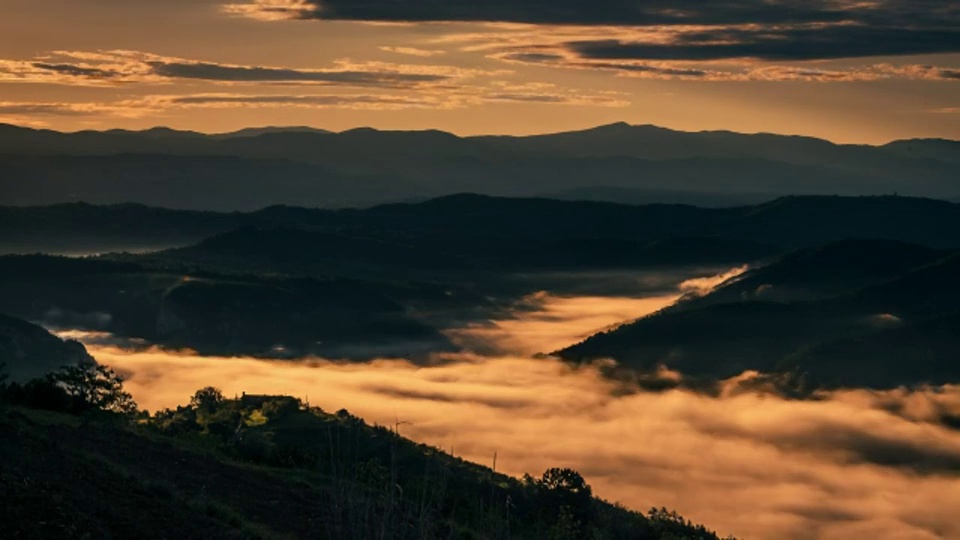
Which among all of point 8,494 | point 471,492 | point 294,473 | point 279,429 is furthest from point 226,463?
point 279,429

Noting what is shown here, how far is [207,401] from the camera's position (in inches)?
4732

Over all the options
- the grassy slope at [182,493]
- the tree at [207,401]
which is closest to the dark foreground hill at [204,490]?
the grassy slope at [182,493]

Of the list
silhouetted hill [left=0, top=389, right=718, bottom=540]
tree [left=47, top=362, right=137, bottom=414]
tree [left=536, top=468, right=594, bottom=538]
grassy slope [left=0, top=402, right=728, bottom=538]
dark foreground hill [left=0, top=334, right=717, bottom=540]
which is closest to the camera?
grassy slope [left=0, top=402, right=728, bottom=538]

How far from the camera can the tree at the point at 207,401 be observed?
11586 centimetres

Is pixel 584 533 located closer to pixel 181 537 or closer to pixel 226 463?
pixel 226 463

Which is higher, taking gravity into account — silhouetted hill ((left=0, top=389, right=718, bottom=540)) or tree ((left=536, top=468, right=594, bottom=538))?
tree ((left=536, top=468, right=594, bottom=538))

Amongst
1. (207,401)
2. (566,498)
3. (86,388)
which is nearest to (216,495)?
(86,388)

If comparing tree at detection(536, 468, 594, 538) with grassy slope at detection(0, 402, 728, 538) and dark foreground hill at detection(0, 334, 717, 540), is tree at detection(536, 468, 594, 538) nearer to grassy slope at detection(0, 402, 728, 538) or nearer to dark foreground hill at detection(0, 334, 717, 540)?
dark foreground hill at detection(0, 334, 717, 540)

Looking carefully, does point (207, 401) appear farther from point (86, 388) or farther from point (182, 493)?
point (182, 493)

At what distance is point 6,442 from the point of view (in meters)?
43.3

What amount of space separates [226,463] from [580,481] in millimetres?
33688

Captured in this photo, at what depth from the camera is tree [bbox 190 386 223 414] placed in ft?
380

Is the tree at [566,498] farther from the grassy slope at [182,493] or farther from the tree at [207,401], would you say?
the tree at [207,401]

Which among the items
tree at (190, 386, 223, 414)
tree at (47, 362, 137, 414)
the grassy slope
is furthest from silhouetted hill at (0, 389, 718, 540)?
tree at (190, 386, 223, 414)
